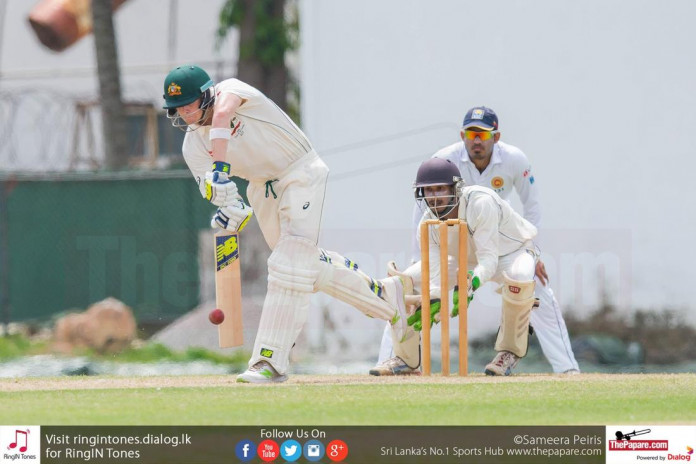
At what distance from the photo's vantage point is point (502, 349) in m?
7.01

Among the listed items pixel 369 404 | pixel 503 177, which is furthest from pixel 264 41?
pixel 369 404

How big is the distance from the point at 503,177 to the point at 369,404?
2.82 metres

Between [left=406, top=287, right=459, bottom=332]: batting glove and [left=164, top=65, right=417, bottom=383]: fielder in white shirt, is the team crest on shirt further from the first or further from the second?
[left=406, top=287, right=459, bottom=332]: batting glove

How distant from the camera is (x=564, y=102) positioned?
9617 millimetres

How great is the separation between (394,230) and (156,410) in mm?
4738

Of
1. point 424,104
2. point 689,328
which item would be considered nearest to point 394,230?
point 424,104

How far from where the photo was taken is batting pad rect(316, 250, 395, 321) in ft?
21.1

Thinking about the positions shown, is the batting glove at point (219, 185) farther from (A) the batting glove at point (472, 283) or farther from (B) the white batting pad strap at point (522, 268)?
(B) the white batting pad strap at point (522, 268)

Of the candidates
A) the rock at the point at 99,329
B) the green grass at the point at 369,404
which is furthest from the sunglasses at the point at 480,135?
the rock at the point at 99,329

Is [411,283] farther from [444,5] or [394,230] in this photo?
[444,5]

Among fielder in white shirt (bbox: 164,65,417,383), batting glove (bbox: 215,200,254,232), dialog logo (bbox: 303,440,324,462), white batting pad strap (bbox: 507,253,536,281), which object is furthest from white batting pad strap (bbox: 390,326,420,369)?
dialog logo (bbox: 303,440,324,462)

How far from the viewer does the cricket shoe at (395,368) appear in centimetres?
700

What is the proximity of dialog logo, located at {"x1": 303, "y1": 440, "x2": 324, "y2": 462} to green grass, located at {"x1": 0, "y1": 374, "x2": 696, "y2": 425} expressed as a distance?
25 centimetres

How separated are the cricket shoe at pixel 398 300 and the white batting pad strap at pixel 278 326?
596 mm
